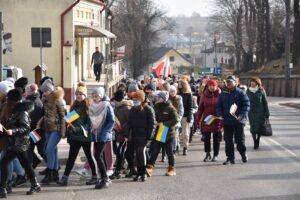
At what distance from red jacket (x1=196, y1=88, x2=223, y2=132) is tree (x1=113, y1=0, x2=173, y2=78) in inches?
2486

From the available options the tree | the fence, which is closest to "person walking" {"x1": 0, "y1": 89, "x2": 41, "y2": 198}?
the fence

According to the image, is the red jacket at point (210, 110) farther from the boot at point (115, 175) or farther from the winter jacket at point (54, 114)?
the winter jacket at point (54, 114)

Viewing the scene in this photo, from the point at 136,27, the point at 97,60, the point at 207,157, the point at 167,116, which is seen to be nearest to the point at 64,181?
the point at 167,116

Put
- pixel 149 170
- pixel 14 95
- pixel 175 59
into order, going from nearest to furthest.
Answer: pixel 14 95 → pixel 149 170 → pixel 175 59

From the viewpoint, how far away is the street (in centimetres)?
1088

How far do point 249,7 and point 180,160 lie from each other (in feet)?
216

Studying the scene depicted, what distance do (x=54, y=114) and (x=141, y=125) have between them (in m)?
1.50

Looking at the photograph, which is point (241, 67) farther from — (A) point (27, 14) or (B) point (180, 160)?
(B) point (180, 160)

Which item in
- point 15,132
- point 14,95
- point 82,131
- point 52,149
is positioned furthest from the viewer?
point 52,149

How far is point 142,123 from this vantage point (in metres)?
12.2

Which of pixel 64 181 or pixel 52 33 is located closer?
pixel 64 181

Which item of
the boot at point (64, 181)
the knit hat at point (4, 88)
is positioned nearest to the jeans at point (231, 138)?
the boot at point (64, 181)

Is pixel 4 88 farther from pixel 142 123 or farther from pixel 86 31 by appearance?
pixel 86 31

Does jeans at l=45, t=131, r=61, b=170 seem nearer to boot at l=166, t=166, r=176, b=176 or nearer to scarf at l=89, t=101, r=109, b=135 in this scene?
scarf at l=89, t=101, r=109, b=135
